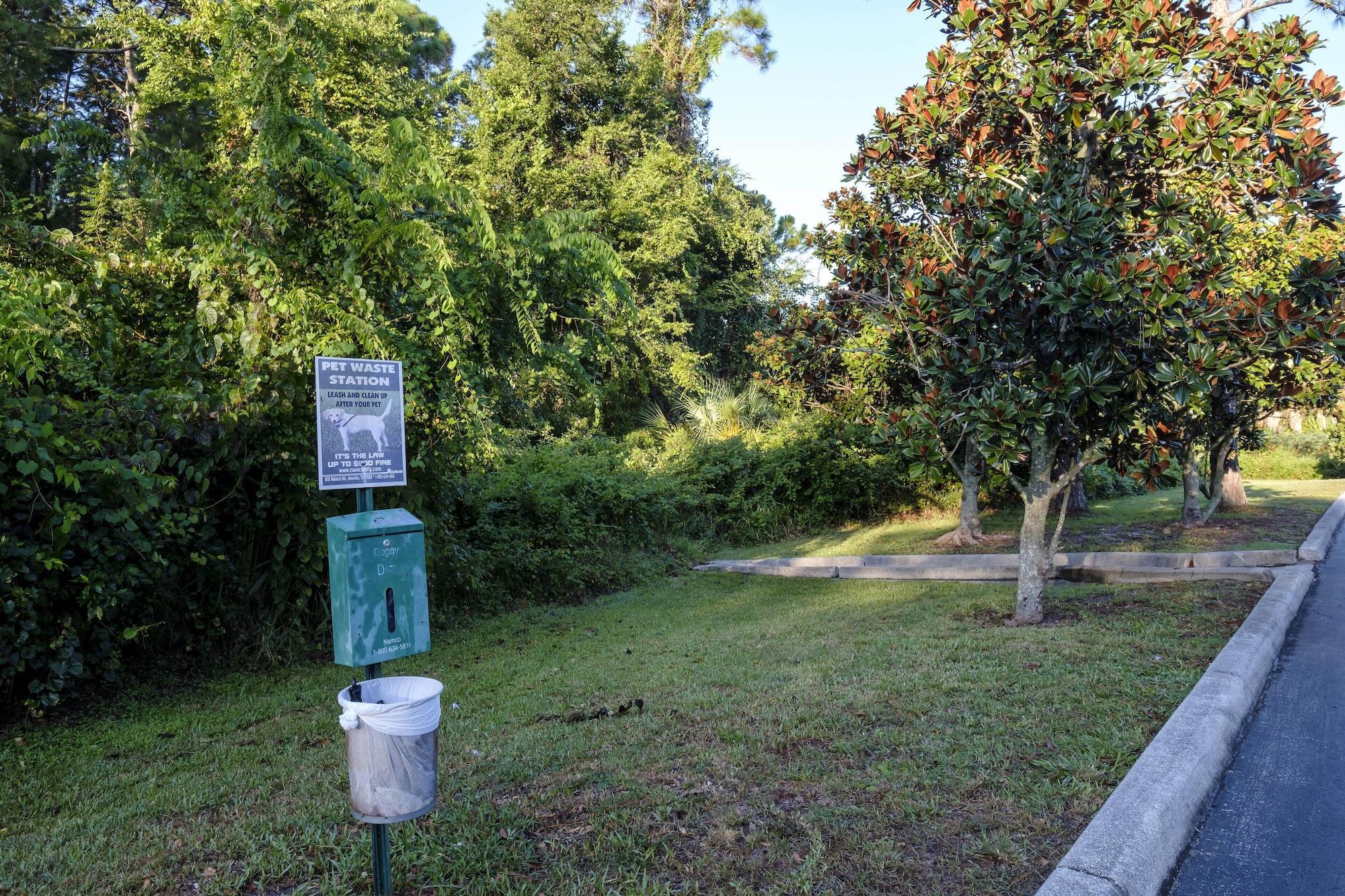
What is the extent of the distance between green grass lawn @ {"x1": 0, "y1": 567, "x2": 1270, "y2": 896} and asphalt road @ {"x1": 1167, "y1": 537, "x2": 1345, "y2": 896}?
0.43 meters

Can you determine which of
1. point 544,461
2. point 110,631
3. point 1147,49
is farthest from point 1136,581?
point 110,631

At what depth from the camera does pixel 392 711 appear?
2.91 metres

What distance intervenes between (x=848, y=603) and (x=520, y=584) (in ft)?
13.9

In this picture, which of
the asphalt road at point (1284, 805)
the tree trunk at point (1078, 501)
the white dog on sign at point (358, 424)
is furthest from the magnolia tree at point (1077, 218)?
the tree trunk at point (1078, 501)

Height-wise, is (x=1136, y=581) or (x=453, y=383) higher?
(x=453, y=383)

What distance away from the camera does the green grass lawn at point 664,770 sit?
331 cm

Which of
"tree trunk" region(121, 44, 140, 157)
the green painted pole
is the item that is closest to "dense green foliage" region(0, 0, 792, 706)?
"tree trunk" region(121, 44, 140, 157)

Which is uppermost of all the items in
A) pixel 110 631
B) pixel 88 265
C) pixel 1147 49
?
pixel 1147 49

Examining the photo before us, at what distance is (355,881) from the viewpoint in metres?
3.26

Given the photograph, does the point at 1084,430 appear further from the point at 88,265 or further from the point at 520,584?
the point at 88,265

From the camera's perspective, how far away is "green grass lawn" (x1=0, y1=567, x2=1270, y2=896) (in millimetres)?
3309

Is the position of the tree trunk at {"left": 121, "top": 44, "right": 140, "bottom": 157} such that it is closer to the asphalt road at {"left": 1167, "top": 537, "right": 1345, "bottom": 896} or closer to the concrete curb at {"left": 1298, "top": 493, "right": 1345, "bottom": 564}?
the asphalt road at {"left": 1167, "top": 537, "right": 1345, "bottom": 896}

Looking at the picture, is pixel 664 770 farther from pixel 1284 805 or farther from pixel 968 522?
pixel 968 522

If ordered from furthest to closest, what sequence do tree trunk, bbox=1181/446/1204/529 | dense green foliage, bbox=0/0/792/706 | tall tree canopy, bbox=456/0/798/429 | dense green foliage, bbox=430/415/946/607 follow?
tall tree canopy, bbox=456/0/798/429 < tree trunk, bbox=1181/446/1204/529 < dense green foliage, bbox=430/415/946/607 < dense green foliage, bbox=0/0/792/706
